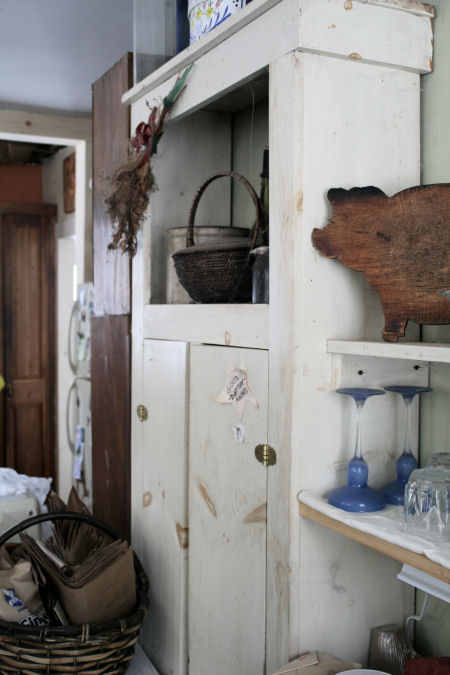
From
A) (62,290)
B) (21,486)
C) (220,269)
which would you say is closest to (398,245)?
(220,269)

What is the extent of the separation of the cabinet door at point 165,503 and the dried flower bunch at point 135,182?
358 millimetres

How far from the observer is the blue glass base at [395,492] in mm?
1400

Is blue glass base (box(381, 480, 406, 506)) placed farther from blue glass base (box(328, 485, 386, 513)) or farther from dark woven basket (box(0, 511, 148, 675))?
dark woven basket (box(0, 511, 148, 675))

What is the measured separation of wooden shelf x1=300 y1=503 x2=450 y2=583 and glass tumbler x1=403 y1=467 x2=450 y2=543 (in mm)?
48

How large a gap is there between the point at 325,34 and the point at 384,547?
39.7 inches

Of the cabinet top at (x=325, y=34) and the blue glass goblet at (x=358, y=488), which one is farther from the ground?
the cabinet top at (x=325, y=34)

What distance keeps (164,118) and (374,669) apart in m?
1.49

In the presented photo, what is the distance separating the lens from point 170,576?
6.50 ft

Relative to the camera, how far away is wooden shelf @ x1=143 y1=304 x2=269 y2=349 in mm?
1555

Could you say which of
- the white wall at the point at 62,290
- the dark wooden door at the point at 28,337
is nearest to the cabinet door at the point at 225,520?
the white wall at the point at 62,290

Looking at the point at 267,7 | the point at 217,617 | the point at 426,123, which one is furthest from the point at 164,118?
the point at 217,617

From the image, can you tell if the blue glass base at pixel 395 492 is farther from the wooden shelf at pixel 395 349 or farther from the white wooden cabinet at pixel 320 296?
the wooden shelf at pixel 395 349

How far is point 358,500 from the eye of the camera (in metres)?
1.35

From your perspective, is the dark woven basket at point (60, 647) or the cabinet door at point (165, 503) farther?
the cabinet door at point (165, 503)
